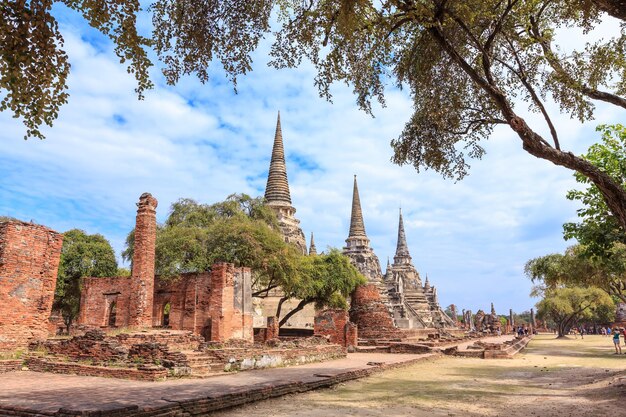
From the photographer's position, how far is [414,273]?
5541 cm

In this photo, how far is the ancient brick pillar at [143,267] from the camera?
16828mm

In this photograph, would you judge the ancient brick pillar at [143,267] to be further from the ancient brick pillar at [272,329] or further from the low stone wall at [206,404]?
the low stone wall at [206,404]

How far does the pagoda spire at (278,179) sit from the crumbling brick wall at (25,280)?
101ft

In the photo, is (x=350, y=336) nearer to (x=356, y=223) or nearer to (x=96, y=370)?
(x=96, y=370)

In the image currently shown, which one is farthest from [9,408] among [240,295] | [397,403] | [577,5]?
[240,295]

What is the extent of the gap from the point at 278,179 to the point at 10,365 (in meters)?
35.0

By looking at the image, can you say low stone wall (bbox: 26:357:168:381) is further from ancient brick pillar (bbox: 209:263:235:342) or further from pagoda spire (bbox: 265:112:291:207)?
pagoda spire (bbox: 265:112:291:207)

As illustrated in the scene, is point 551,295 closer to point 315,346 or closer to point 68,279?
point 315,346

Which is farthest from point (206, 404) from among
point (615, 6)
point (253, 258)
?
point (253, 258)

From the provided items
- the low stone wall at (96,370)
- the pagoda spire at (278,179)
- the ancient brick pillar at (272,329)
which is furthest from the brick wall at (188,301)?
the pagoda spire at (278,179)

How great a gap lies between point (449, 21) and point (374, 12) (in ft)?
4.52

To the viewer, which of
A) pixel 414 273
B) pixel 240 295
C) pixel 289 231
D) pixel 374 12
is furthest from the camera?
pixel 414 273

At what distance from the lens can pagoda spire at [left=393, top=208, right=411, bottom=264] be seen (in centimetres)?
5734

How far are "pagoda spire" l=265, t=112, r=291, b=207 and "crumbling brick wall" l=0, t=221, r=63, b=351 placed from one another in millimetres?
30723
